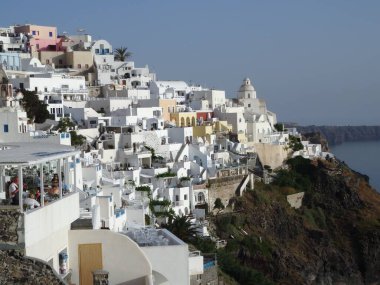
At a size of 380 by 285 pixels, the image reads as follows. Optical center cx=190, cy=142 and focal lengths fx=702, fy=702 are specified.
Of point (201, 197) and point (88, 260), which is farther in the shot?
point (201, 197)

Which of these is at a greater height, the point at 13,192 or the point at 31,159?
the point at 31,159

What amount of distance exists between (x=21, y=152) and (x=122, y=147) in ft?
76.8

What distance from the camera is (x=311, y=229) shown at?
39125 millimetres

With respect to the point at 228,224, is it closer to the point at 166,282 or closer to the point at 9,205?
the point at 166,282

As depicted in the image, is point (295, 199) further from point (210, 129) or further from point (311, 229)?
point (210, 129)

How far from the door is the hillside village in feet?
0.05

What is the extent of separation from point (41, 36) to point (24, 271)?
43.5 metres

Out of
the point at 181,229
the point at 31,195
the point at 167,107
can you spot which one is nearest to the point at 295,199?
the point at 167,107

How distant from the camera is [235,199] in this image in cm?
3481

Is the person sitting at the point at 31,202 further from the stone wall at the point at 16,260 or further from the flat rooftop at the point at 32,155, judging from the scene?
the flat rooftop at the point at 32,155

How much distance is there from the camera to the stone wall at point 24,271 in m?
7.45

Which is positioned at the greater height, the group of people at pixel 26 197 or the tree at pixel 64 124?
the tree at pixel 64 124

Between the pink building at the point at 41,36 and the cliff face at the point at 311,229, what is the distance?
18970mm

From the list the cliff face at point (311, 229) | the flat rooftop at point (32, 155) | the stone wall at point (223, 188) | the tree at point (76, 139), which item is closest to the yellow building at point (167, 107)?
the cliff face at point (311, 229)
